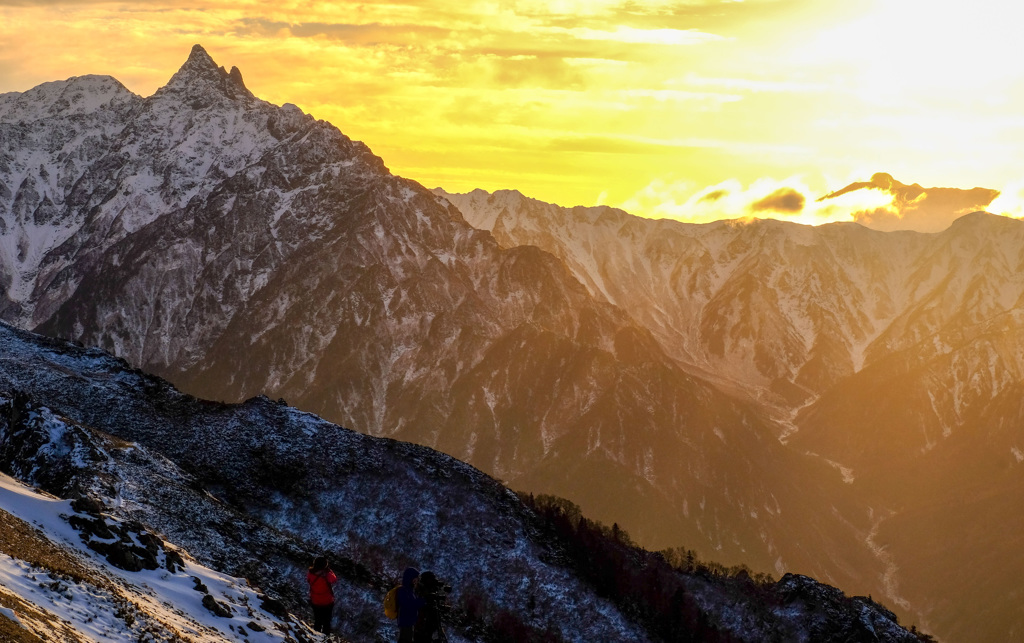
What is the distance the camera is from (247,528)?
88.9 m

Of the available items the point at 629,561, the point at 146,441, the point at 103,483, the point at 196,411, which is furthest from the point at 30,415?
the point at 629,561

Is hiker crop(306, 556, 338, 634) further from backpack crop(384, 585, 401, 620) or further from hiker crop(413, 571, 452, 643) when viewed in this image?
hiker crop(413, 571, 452, 643)

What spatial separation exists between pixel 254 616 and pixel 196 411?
239 ft

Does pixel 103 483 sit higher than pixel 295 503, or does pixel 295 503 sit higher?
pixel 103 483

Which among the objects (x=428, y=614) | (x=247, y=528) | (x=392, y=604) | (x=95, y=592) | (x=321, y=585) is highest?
(x=428, y=614)

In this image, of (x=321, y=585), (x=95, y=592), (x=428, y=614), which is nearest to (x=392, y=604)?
(x=428, y=614)

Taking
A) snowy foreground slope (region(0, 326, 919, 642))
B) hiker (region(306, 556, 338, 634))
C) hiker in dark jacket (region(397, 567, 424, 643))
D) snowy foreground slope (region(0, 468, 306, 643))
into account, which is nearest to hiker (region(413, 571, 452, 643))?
hiker in dark jacket (region(397, 567, 424, 643))

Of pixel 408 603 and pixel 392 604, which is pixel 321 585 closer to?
pixel 392 604

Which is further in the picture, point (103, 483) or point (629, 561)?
point (629, 561)

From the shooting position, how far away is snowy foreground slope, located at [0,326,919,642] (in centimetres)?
5131

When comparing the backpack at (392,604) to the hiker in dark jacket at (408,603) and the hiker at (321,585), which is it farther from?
the hiker at (321,585)

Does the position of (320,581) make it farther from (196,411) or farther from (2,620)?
(196,411)

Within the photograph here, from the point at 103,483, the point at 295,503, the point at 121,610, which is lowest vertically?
the point at 295,503

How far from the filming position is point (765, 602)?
11888 centimetres
